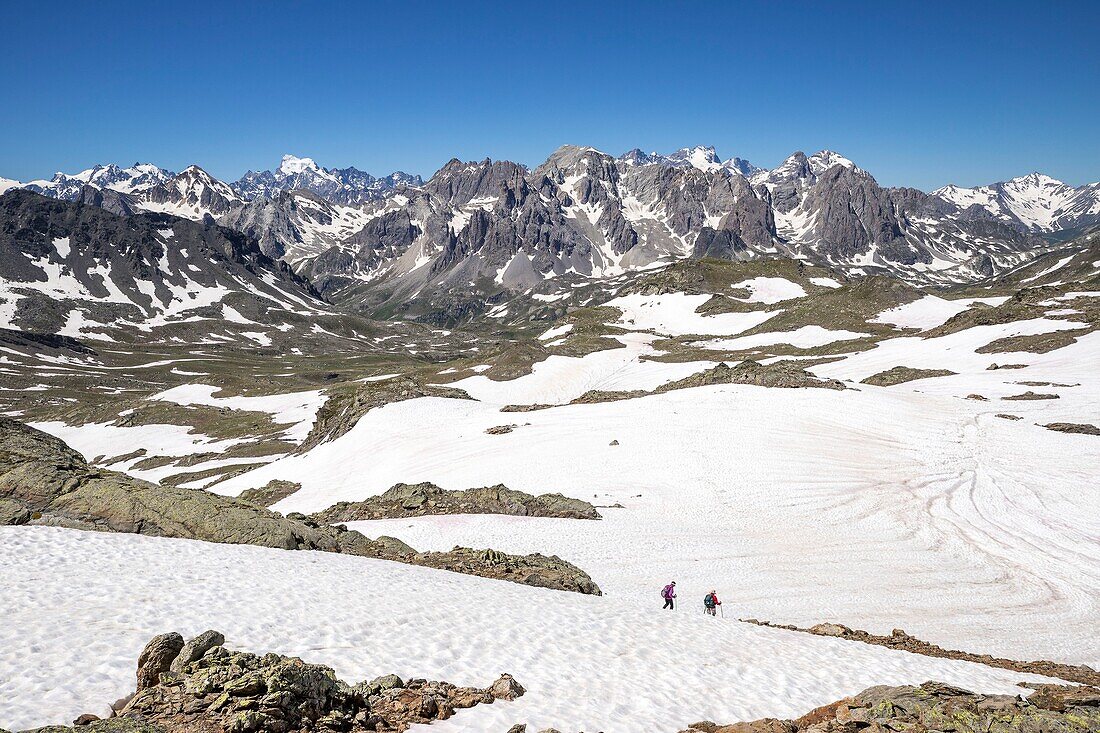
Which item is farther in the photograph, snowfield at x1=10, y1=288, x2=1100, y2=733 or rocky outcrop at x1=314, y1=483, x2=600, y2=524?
rocky outcrop at x1=314, y1=483, x2=600, y2=524

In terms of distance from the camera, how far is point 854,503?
36344 mm

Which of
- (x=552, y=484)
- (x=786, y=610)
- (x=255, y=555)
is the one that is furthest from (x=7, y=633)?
(x=552, y=484)

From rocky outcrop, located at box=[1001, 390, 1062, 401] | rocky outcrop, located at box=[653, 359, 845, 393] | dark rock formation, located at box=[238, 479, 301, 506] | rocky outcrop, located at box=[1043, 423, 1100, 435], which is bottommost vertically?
dark rock formation, located at box=[238, 479, 301, 506]

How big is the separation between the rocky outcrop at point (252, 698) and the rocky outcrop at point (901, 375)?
2803 inches

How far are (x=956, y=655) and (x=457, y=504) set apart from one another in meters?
27.4

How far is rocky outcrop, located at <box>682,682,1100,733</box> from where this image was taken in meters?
10.2

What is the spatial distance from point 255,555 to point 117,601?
6470mm

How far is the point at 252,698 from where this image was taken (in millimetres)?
10008

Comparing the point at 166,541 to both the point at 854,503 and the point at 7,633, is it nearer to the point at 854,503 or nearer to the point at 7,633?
the point at 7,633

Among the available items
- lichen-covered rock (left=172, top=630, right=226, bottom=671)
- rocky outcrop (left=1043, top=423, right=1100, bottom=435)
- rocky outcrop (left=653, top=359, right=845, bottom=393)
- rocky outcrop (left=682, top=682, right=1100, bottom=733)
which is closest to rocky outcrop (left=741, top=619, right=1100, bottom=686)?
rocky outcrop (left=682, top=682, right=1100, bottom=733)

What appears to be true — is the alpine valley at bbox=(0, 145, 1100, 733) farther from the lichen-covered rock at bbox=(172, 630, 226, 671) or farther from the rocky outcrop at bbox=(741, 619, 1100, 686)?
the rocky outcrop at bbox=(741, 619, 1100, 686)

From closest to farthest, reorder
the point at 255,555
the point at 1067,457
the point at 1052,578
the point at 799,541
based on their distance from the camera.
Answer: the point at 255,555, the point at 1052,578, the point at 799,541, the point at 1067,457

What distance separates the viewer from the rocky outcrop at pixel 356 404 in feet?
205

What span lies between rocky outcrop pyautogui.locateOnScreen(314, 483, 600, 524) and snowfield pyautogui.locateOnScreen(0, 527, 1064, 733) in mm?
15026
